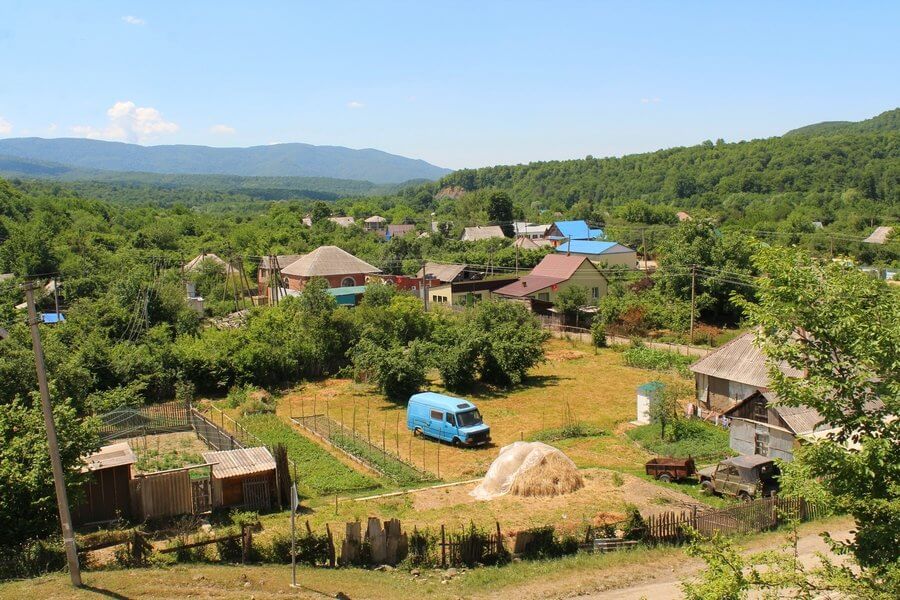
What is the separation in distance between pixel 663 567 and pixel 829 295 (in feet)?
24.3

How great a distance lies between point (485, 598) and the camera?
39.5 feet

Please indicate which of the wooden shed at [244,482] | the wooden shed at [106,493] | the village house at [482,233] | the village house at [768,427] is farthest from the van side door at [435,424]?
the village house at [482,233]

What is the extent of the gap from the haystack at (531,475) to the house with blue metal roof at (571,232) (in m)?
63.7

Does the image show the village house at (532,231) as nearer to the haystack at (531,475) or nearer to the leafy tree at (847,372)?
the haystack at (531,475)

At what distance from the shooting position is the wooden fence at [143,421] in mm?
22438

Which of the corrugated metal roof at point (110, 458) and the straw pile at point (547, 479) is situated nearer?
the corrugated metal roof at point (110, 458)

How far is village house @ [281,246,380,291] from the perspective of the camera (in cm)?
5309

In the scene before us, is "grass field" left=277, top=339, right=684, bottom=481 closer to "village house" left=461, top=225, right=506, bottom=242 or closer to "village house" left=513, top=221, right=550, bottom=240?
"village house" left=461, top=225, right=506, bottom=242

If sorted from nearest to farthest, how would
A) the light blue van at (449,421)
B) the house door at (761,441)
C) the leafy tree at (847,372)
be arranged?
the leafy tree at (847,372) < the house door at (761,441) < the light blue van at (449,421)

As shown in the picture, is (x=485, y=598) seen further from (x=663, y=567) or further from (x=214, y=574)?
(x=214, y=574)

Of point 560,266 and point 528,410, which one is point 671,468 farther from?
point 560,266

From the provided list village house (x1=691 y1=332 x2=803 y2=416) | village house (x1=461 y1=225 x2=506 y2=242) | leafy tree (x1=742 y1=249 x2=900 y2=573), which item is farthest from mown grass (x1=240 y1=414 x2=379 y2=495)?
village house (x1=461 y1=225 x2=506 y2=242)

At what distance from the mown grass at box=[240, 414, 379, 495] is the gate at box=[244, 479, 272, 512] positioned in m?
1.47

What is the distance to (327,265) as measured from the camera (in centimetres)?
5369
